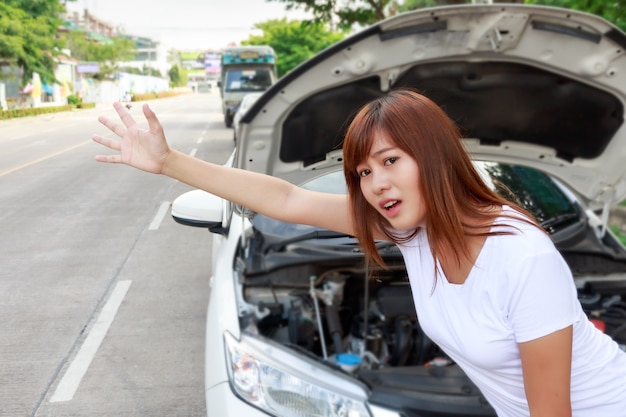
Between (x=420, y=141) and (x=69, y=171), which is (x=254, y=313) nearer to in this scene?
(x=420, y=141)

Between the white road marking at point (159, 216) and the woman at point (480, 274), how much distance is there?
24.6 ft

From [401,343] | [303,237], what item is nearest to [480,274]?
[401,343]

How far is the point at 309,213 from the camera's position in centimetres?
211

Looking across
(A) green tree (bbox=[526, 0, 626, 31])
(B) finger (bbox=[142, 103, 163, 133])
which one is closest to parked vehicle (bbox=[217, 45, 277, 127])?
(A) green tree (bbox=[526, 0, 626, 31])

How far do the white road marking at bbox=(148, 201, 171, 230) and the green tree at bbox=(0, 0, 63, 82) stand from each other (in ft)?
86.0

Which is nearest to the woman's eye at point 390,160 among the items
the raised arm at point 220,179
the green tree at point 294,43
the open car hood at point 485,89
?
the raised arm at point 220,179

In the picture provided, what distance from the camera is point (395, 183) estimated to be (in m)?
1.59

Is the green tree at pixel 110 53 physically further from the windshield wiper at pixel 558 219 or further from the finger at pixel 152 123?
the finger at pixel 152 123

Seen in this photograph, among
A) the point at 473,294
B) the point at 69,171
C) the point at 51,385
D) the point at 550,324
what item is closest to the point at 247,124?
the point at 473,294

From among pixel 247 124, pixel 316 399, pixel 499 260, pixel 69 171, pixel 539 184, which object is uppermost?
pixel 247 124

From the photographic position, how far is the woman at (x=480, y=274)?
1.43 metres

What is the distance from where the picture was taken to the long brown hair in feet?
5.08

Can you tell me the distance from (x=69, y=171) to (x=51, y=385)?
1069 cm

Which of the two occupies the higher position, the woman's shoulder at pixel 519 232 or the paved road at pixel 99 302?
the woman's shoulder at pixel 519 232
